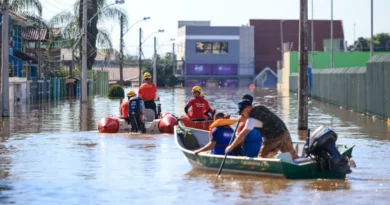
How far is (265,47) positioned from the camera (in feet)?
477

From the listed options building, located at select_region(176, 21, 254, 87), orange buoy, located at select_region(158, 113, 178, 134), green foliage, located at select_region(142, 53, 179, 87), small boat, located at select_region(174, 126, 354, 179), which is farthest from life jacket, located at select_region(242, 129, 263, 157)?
building, located at select_region(176, 21, 254, 87)

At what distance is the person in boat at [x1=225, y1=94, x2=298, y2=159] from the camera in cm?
1719

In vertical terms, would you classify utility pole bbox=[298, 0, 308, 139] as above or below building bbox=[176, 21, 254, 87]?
below

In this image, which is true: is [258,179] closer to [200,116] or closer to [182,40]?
[200,116]

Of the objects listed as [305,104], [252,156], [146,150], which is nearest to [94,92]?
[305,104]

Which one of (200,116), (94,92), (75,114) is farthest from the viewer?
(94,92)

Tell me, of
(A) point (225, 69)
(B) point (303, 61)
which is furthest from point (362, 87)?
(A) point (225, 69)

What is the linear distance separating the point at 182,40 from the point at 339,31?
23.4 metres

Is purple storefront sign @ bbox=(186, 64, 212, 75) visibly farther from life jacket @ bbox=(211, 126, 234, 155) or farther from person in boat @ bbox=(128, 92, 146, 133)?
life jacket @ bbox=(211, 126, 234, 155)

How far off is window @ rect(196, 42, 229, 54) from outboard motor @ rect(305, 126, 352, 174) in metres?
127

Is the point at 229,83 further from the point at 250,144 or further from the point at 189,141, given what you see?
the point at 250,144

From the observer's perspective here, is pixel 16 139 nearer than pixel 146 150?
No

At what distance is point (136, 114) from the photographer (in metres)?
27.5

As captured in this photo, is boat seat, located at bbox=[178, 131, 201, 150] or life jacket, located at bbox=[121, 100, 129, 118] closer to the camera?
boat seat, located at bbox=[178, 131, 201, 150]
